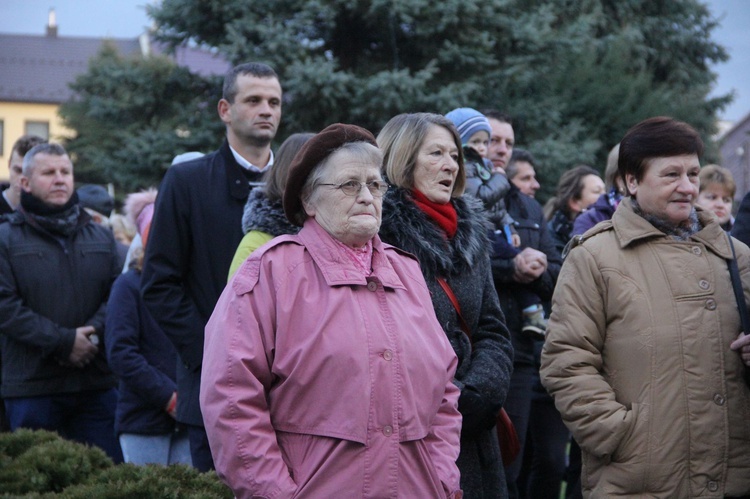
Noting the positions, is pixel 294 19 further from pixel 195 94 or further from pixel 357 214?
pixel 357 214

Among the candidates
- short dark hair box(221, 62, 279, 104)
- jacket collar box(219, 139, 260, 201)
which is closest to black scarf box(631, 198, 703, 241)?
jacket collar box(219, 139, 260, 201)

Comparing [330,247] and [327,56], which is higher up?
[327,56]

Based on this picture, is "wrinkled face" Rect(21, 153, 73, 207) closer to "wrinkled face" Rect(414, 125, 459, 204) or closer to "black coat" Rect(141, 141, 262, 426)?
"black coat" Rect(141, 141, 262, 426)

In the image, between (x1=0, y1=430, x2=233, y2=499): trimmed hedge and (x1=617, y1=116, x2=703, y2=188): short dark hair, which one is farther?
(x1=0, y1=430, x2=233, y2=499): trimmed hedge

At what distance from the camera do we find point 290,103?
1518 cm

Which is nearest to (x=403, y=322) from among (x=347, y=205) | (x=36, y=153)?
(x=347, y=205)

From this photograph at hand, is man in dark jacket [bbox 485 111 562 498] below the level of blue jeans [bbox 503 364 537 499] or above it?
above

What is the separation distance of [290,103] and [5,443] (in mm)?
10424

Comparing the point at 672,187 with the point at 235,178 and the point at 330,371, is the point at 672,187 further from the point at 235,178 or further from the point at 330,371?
the point at 235,178

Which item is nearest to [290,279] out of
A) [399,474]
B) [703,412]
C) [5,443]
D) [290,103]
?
[399,474]

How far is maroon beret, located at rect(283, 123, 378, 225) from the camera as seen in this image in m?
3.56

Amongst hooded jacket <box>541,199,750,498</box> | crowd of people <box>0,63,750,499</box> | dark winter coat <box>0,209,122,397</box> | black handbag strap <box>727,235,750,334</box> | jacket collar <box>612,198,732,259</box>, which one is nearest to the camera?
crowd of people <box>0,63,750,499</box>

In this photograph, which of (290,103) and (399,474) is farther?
(290,103)

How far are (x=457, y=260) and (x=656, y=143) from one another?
1.00 meters
